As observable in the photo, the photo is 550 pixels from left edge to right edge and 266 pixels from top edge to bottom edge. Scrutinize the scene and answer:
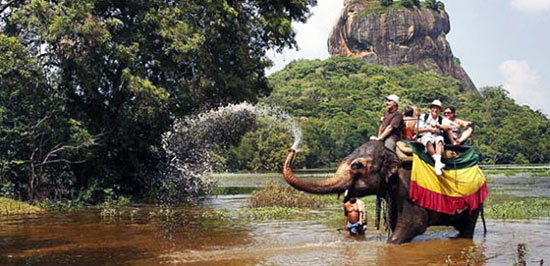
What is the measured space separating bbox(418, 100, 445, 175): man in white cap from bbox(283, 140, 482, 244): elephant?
48cm


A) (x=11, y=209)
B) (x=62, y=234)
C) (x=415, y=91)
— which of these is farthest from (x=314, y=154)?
(x=62, y=234)

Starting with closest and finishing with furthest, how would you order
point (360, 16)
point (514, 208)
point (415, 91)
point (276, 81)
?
point (514, 208) < point (415, 91) < point (276, 81) < point (360, 16)

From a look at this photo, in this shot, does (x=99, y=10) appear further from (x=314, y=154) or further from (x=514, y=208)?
(x=314, y=154)

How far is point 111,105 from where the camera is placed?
2167 centimetres

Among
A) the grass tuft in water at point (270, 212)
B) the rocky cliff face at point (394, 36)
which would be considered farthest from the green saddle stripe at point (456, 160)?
the rocky cliff face at point (394, 36)

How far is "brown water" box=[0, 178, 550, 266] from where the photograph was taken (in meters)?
9.54

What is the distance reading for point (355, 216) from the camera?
478 inches

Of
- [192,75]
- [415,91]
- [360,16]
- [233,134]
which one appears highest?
[360,16]

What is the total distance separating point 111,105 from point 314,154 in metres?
53.2

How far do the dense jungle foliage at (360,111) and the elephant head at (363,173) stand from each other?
138ft

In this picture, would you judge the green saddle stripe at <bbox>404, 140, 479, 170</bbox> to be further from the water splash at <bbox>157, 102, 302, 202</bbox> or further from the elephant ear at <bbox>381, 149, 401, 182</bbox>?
the water splash at <bbox>157, 102, 302, 202</bbox>

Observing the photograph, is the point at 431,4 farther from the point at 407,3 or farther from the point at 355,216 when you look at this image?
the point at 355,216

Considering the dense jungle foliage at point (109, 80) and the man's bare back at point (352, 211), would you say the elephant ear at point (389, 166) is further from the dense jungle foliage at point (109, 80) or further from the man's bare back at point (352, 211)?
the dense jungle foliage at point (109, 80)

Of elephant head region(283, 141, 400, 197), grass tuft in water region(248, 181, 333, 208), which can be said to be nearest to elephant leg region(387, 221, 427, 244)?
elephant head region(283, 141, 400, 197)
